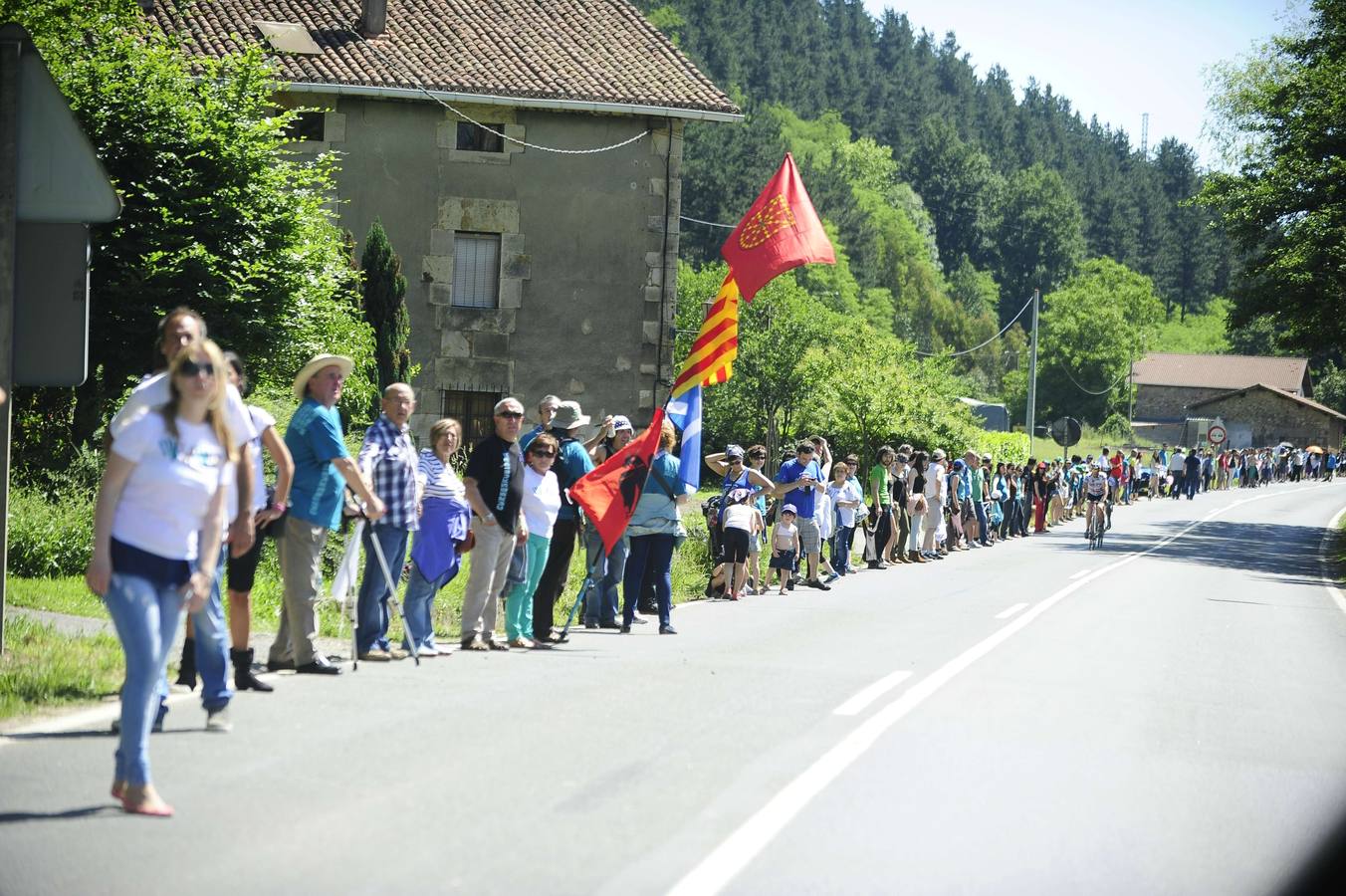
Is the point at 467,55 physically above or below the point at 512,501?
above

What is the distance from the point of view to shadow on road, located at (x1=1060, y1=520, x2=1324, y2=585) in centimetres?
2730

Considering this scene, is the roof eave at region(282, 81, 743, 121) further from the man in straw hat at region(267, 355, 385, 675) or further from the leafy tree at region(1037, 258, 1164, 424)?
the leafy tree at region(1037, 258, 1164, 424)

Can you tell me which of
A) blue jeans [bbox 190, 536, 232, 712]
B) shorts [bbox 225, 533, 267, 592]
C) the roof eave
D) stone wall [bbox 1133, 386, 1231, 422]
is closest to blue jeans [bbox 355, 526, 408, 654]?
shorts [bbox 225, 533, 267, 592]

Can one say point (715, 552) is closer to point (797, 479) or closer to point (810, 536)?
point (797, 479)

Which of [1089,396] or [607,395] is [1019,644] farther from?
[1089,396]

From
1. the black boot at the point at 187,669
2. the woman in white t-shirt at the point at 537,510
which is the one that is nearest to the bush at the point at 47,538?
the woman in white t-shirt at the point at 537,510

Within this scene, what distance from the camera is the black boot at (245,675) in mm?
8797

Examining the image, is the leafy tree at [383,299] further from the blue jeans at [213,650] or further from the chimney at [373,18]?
the blue jeans at [213,650]

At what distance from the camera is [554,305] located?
31.3 m

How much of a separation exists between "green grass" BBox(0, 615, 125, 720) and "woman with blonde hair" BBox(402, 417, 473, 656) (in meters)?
1.94

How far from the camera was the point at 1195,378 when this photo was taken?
129 meters

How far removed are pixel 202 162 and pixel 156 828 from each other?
15.4 metres

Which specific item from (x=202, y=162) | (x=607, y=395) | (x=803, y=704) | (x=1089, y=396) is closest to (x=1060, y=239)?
(x=1089, y=396)

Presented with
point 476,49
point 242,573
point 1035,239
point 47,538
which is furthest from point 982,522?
point 1035,239
